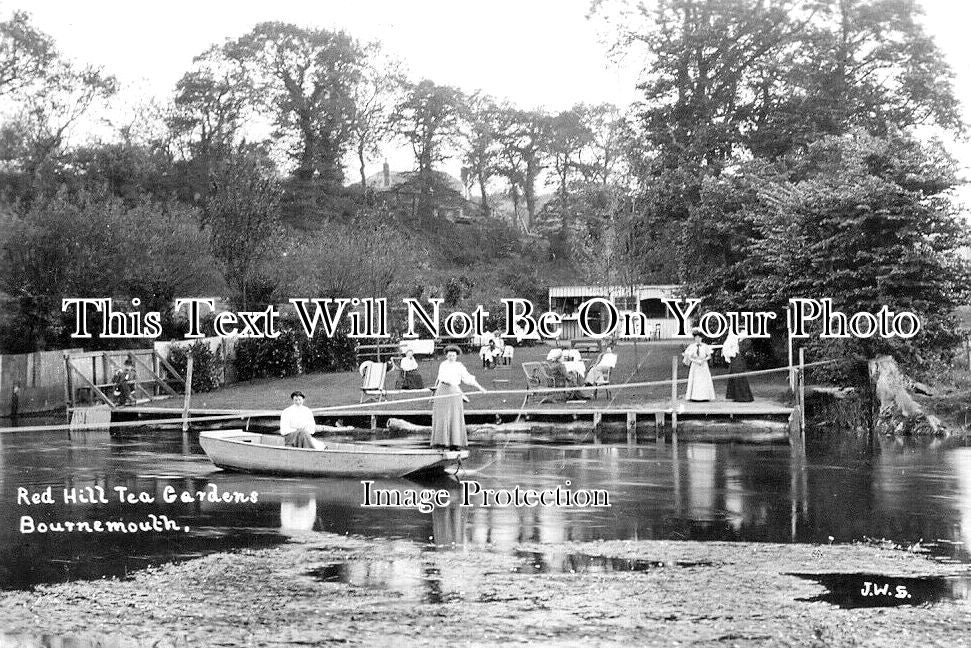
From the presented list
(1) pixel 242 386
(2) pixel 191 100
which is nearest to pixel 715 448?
(1) pixel 242 386

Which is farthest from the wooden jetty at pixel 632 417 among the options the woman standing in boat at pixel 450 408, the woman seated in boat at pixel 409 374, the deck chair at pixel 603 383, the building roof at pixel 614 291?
the building roof at pixel 614 291

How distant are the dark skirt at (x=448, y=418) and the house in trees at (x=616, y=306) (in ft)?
87.6

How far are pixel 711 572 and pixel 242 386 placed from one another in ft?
86.9

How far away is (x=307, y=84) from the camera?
228ft

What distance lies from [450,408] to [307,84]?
51473 mm

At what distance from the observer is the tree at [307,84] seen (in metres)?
68.1

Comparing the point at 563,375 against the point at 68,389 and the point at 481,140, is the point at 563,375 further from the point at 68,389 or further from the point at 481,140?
the point at 481,140

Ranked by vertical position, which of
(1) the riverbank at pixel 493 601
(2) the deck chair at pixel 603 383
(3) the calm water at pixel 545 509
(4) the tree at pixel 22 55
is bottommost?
(1) the riverbank at pixel 493 601

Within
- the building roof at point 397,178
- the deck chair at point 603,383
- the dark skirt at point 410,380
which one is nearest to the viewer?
the deck chair at point 603,383

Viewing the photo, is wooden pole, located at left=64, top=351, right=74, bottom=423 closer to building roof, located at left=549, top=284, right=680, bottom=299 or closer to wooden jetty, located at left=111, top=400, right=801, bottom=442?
wooden jetty, located at left=111, top=400, right=801, bottom=442

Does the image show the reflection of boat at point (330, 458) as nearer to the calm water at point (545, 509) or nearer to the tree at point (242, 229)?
the calm water at point (545, 509)

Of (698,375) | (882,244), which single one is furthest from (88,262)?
(882,244)

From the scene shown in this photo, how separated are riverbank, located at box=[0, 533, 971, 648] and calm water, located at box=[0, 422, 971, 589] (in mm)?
825

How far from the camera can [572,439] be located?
26.5 metres
